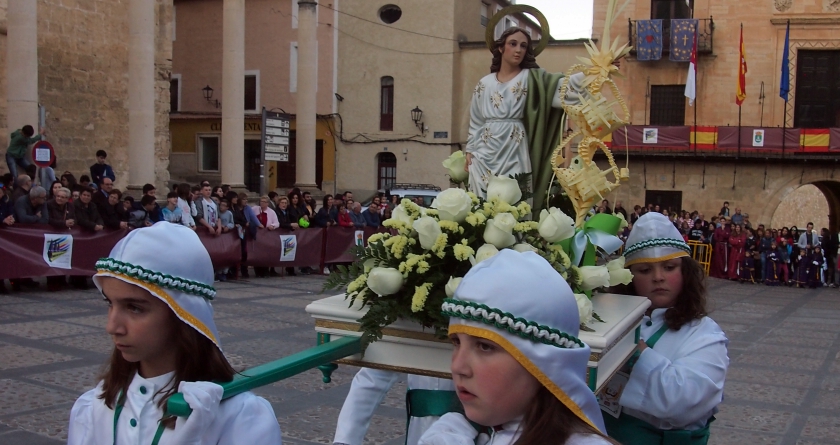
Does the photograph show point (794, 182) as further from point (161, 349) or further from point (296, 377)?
point (161, 349)

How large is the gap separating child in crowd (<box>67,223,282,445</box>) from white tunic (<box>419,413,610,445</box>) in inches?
21.5

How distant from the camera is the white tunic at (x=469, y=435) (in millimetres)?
1890

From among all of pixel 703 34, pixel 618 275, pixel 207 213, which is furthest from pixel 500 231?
pixel 703 34

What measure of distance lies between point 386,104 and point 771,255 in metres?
18.6

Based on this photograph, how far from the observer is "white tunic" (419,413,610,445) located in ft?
6.20

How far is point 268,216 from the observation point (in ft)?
57.2

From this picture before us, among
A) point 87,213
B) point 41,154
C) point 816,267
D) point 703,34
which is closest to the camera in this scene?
point 87,213

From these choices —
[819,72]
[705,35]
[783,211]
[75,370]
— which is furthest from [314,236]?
[783,211]

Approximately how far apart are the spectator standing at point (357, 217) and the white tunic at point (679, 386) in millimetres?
16968

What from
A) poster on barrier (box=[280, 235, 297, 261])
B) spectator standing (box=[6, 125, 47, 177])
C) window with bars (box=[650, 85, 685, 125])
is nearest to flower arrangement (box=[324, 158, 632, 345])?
poster on barrier (box=[280, 235, 297, 261])

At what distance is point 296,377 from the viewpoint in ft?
25.8

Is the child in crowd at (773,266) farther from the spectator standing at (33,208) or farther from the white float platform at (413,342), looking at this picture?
the white float platform at (413,342)

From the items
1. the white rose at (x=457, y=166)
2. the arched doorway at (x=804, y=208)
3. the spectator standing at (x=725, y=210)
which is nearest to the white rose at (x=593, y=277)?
the white rose at (x=457, y=166)

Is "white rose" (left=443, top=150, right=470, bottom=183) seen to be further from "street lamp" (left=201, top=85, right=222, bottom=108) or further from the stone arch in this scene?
"street lamp" (left=201, top=85, right=222, bottom=108)
